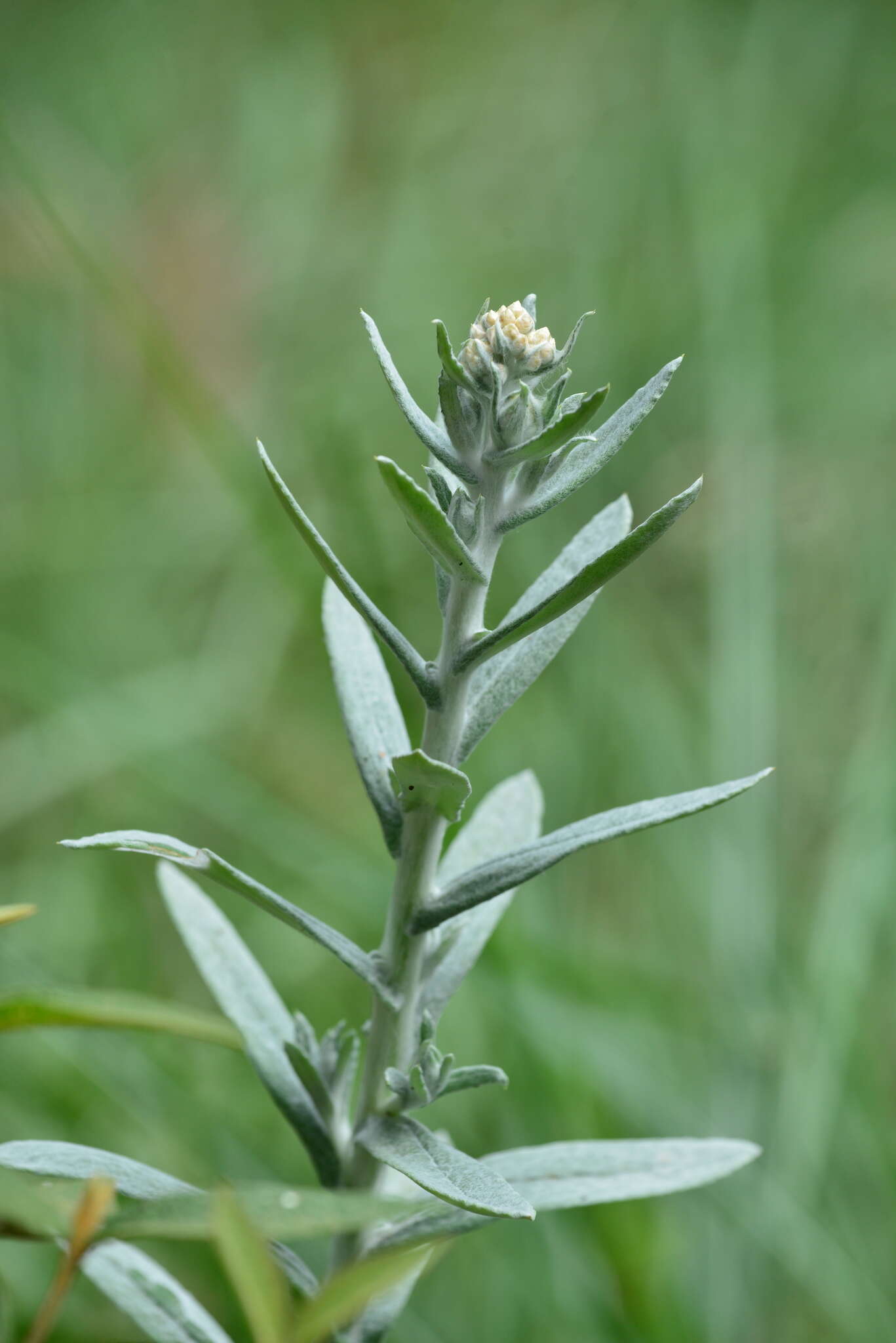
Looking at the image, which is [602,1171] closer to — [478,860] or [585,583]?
[478,860]

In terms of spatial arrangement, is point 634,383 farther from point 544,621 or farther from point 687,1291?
point 544,621

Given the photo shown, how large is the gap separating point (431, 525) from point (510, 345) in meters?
0.11

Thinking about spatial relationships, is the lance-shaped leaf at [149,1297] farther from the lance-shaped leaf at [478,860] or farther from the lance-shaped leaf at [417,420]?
the lance-shaped leaf at [417,420]

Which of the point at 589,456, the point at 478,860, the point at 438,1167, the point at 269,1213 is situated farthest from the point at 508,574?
the point at 269,1213

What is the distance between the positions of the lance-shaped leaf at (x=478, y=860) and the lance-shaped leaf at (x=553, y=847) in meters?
0.08

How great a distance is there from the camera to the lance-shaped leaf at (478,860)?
657 millimetres

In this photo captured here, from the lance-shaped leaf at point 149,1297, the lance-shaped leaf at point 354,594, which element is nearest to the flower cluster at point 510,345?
the lance-shaped leaf at point 354,594

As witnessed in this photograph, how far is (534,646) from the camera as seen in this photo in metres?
0.64

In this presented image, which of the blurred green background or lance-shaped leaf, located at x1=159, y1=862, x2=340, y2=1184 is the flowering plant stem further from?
the blurred green background

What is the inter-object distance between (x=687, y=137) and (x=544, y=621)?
87.7 inches

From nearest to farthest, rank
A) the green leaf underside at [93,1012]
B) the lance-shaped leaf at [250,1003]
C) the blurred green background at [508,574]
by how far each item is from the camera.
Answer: the green leaf underside at [93,1012] → the lance-shaped leaf at [250,1003] → the blurred green background at [508,574]

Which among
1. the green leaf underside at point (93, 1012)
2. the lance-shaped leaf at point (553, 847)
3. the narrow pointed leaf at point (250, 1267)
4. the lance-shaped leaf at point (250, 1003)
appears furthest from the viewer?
the lance-shaped leaf at point (250, 1003)

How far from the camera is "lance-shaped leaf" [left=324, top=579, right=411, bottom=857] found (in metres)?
0.61

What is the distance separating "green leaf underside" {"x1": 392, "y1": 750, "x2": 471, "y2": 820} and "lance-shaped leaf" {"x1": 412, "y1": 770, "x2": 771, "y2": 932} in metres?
0.04
